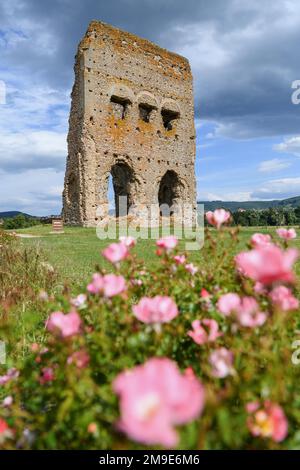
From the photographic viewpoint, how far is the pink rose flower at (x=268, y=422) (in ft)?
3.28

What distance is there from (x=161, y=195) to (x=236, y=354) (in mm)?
25353

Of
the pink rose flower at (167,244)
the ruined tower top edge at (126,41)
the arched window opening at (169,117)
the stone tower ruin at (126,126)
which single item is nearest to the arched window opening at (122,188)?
the stone tower ruin at (126,126)

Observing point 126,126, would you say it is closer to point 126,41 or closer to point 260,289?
point 126,41

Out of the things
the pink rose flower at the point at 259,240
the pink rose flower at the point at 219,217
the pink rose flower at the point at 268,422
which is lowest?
the pink rose flower at the point at 268,422

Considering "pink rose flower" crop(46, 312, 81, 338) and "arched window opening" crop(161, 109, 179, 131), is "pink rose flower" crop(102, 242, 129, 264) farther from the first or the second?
"arched window opening" crop(161, 109, 179, 131)

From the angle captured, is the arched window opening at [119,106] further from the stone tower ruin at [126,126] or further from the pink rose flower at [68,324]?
the pink rose flower at [68,324]

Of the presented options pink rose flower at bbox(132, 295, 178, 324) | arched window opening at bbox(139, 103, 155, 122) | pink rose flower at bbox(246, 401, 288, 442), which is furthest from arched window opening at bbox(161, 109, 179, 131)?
pink rose flower at bbox(246, 401, 288, 442)

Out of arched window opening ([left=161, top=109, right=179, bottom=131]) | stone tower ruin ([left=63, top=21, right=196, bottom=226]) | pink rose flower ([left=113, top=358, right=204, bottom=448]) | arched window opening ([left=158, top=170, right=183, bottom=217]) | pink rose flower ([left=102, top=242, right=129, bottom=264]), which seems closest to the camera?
pink rose flower ([left=113, top=358, right=204, bottom=448])

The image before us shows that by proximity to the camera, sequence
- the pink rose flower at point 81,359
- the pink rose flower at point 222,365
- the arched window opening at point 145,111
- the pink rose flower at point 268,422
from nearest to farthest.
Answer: the pink rose flower at point 268,422, the pink rose flower at point 222,365, the pink rose flower at point 81,359, the arched window opening at point 145,111

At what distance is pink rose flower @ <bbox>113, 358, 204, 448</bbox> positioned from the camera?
69 cm

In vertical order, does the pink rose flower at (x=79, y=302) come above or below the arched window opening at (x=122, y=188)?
below

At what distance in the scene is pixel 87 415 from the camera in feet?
3.71

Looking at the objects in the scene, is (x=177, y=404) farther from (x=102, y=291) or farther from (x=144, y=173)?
(x=144, y=173)

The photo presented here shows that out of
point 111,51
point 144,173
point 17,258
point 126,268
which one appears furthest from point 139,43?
point 126,268
